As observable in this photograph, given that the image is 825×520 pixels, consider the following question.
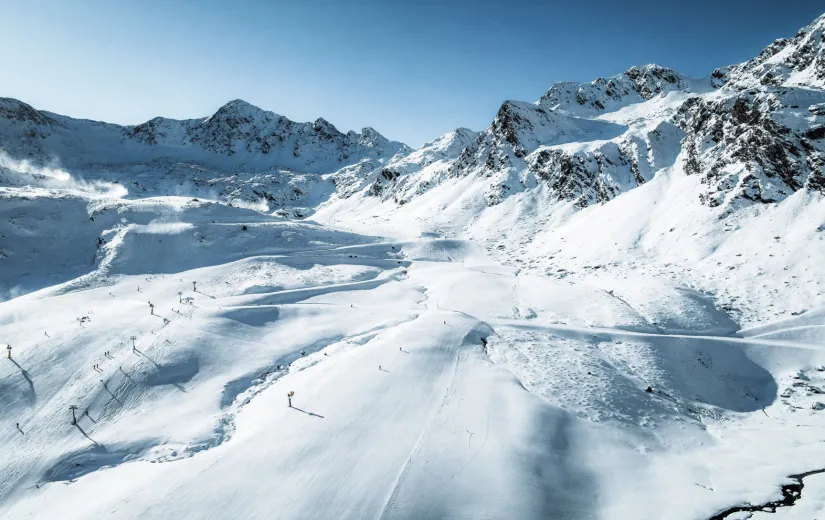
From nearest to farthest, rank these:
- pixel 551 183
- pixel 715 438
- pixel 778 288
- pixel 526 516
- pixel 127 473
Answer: pixel 526 516 → pixel 127 473 → pixel 715 438 → pixel 778 288 → pixel 551 183

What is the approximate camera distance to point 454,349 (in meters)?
18.5

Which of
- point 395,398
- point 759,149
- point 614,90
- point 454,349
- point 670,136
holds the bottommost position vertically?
point 395,398

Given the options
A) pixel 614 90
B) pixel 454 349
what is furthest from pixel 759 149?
pixel 614 90

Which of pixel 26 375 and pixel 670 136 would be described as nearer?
pixel 26 375

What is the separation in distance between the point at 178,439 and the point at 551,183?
54.3 m

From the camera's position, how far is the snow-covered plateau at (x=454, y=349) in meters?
10.5

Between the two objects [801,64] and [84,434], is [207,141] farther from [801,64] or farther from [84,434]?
[801,64]

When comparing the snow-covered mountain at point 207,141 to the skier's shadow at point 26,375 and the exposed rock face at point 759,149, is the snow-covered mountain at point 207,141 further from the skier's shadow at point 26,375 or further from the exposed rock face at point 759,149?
the skier's shadow at point 26,375

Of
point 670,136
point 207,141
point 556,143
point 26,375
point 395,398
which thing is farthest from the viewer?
point 207,141

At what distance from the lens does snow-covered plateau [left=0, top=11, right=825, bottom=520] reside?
10516mm

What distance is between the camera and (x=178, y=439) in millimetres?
12273

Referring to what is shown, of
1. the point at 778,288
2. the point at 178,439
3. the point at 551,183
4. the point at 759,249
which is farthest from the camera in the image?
the point at 551,183

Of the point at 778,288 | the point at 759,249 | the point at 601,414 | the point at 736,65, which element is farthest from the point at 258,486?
the point at 736,65

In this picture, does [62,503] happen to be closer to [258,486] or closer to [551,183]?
[258,486]
